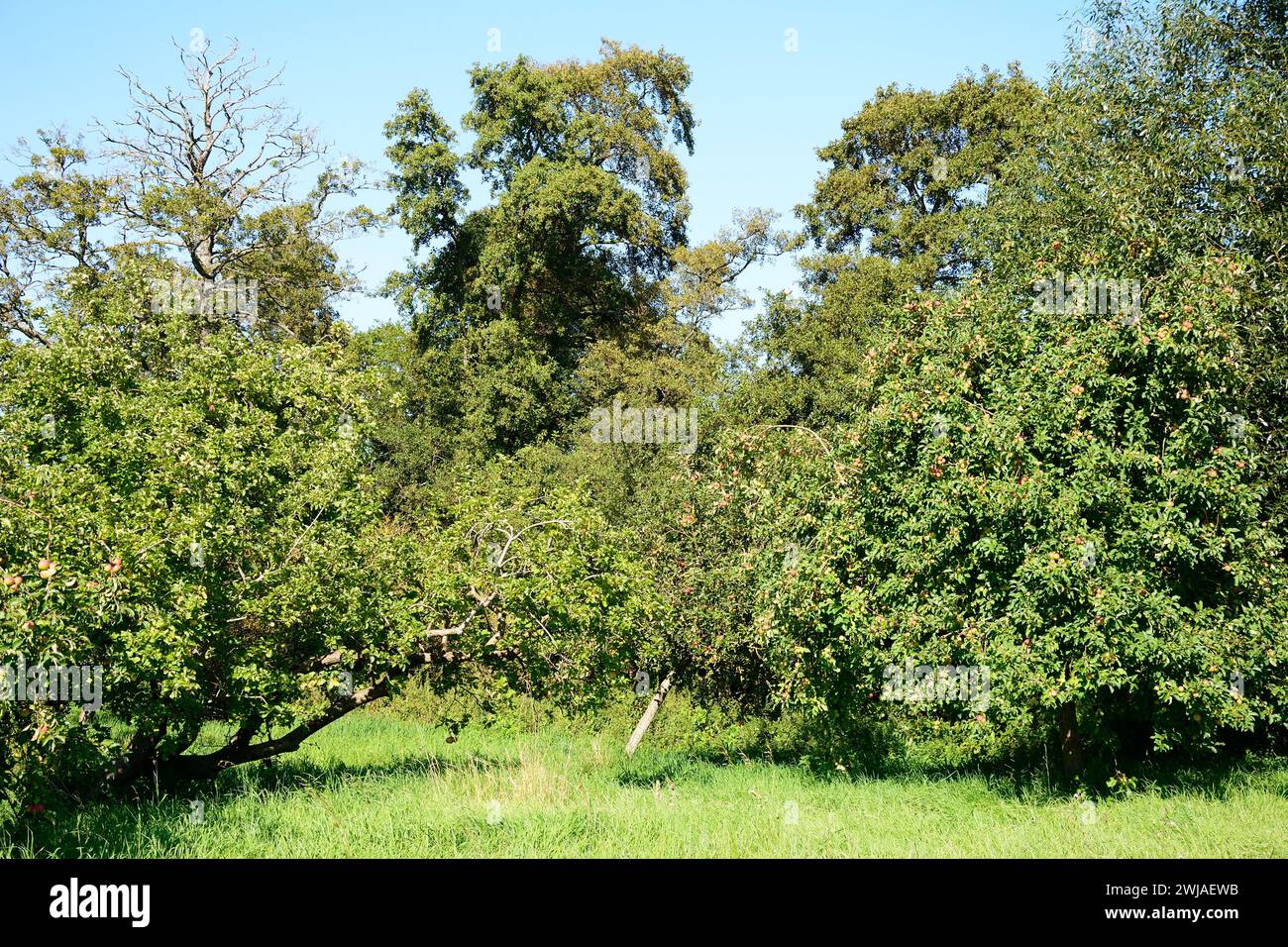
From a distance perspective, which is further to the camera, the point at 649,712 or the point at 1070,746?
the point at 649,712

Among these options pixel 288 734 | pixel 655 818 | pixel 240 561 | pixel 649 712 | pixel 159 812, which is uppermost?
pixel 240 561

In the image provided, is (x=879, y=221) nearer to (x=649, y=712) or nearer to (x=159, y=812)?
(x=649, y=712)

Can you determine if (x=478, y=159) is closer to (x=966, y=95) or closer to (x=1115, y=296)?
(x=966, y=95)

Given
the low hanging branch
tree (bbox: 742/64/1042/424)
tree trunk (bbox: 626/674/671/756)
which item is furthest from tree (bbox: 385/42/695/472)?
the low hanging branch

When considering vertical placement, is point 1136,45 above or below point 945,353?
above

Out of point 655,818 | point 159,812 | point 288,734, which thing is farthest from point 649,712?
point 159,812

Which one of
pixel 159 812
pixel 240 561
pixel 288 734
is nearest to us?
pixel 159 812

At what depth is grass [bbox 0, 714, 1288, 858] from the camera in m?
9.39

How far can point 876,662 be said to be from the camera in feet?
42.3


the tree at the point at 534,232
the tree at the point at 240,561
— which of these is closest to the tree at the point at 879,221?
the tree at the point at 534,232

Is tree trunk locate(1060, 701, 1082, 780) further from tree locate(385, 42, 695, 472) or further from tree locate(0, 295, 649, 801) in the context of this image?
tree locate(385, 42, 695, 472)

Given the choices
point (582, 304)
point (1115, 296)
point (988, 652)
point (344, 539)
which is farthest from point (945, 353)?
point (582, 304)

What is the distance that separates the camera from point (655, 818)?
1065 centimetres

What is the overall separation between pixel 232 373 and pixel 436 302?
79.7 feet
